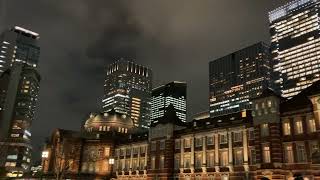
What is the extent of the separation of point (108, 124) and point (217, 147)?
2077 inches

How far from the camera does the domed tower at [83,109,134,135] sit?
110 meters

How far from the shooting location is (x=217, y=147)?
6544 centimetres

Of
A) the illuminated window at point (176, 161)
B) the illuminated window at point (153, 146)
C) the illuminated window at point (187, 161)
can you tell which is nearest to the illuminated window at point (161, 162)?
the illuminated window at point (176, 161)

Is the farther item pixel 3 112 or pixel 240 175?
pixel 3 112

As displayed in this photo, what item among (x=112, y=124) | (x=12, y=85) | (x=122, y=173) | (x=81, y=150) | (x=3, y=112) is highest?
(x=12, y=85)

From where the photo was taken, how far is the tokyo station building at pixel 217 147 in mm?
52281

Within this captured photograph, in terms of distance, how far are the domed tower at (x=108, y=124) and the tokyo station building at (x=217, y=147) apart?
21.1 feet

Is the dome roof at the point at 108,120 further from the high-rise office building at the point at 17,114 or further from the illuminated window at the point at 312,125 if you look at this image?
the high-rise office building at the point at 17,114

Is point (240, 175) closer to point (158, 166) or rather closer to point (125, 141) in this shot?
point (158, 166)

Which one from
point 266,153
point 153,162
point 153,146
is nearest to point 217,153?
point 266,153

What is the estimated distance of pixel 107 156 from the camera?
94000mm

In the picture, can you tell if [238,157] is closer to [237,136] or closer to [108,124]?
[237,136]

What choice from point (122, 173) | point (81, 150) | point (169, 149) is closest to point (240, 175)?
point (169, 149)

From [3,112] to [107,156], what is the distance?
10541 centimetres
